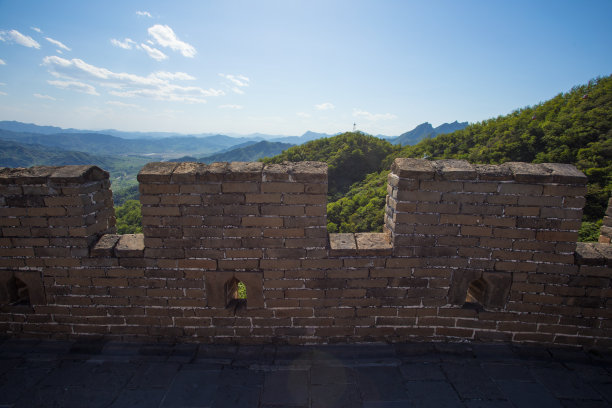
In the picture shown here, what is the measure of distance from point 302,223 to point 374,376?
1.43 m

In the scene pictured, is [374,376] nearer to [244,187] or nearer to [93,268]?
[244,187]

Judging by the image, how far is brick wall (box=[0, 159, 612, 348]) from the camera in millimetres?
2389

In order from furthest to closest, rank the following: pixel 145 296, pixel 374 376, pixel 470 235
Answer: pixel 145 296
pixel 470 235
pixel 374 376

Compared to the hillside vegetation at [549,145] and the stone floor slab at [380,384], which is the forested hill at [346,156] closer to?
the hillside vegetation at [549,145]

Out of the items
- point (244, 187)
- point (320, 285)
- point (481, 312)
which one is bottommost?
point (481, 312)

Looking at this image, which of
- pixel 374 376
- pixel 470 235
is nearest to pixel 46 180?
pixel 374 376

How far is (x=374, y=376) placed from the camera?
7.63 ft

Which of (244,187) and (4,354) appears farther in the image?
(4,354)

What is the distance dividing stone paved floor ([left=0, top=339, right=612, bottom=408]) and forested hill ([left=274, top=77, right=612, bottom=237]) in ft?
28.3

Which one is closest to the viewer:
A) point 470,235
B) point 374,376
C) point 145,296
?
point 374,376

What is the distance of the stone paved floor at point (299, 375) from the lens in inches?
83.6

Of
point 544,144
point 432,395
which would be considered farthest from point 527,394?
point 544,144

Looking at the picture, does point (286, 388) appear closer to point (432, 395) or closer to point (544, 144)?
point (432, 395)

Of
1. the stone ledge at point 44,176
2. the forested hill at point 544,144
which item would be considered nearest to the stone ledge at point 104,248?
the stone ledge at point 44,176
